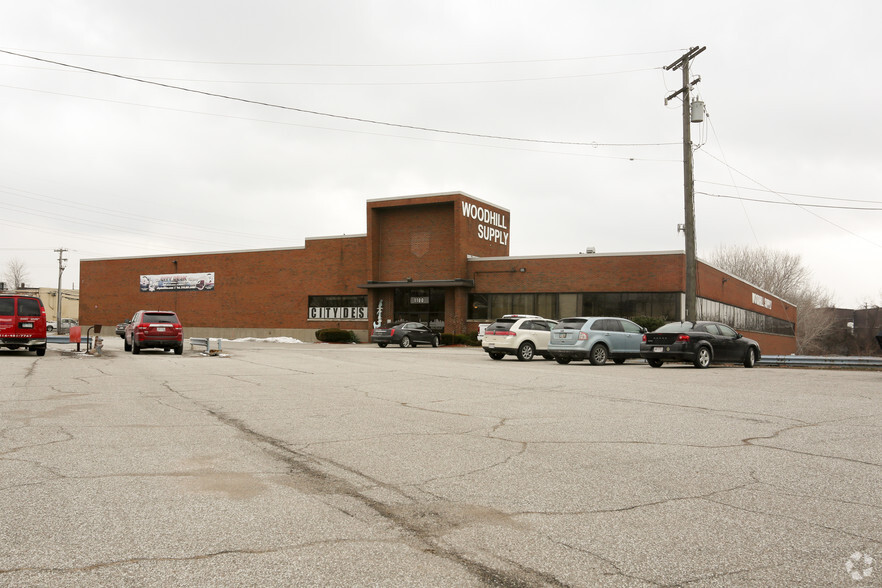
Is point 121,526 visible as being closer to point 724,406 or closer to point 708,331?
point 724,406

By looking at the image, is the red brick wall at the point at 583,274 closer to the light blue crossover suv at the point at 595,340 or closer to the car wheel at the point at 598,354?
the light blue crossover suv at the point at 595,340

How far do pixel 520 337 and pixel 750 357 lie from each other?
304 inches

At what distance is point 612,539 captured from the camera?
15.2ft

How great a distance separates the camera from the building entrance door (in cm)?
4575

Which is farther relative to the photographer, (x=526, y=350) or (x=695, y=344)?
(x=526, y=350)

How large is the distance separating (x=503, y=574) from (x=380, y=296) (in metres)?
44.6

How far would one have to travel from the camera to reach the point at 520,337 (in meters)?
25.8

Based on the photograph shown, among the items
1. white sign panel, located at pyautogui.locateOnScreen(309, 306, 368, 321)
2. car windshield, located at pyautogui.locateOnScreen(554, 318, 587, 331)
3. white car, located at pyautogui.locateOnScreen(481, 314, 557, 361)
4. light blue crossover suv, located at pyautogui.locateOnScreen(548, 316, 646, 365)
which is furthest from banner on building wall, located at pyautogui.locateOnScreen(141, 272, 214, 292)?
light blue crossover suv, located at pyautogui.locateOnScreen(548, 316, 646, 365)

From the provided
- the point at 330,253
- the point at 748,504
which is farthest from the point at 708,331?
the point at 330,253

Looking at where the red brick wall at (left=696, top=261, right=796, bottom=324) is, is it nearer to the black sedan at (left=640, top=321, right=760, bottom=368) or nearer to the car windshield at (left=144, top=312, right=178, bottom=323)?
the black sedan at (left=640, top=321, right=760, bottom=368)

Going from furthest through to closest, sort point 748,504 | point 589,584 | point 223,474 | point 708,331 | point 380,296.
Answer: point 380,296 < point 708,331 < point 223,474 < point 748,504 < point 589,584

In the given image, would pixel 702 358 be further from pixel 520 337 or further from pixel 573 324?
pixel 520 337

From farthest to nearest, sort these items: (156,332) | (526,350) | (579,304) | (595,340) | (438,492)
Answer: (579,304) → (156,332) → (526,350) → (595,340) → (438,492)

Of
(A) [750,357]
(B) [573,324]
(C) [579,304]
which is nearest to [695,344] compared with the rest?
(A) [750,357]
